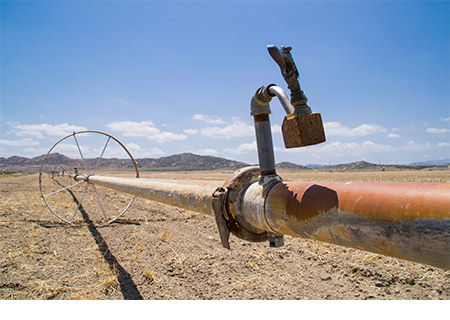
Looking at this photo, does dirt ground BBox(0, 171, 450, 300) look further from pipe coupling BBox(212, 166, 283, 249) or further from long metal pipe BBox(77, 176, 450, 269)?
long metal pipe BBox(77, 176, 450, 269)

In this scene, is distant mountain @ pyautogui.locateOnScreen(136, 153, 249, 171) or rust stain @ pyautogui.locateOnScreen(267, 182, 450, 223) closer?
rust stain @ pyautogui.locateOnScreen(267, 182, 450, 223)

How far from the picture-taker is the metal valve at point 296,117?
3.55 ft

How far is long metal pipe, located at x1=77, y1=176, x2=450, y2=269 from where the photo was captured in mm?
707

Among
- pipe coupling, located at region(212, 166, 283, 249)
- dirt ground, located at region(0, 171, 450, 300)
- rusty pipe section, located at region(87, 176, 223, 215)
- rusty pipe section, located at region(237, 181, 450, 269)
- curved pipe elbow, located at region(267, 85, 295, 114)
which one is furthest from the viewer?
dirt ground, located at region(0, 171, 450, 300)

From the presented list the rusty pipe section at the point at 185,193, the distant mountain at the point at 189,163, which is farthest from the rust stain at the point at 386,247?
the distant mountain at the point at 189,163

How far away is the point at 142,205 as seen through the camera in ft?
30.3

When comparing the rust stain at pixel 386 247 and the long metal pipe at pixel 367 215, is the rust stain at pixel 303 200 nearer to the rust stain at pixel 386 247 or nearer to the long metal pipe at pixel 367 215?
the long metal pipe at pixel 367 215

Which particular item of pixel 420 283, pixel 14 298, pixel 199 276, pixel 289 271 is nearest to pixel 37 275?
pixel 14 298

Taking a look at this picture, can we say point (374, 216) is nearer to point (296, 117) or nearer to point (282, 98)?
point (296, 117)

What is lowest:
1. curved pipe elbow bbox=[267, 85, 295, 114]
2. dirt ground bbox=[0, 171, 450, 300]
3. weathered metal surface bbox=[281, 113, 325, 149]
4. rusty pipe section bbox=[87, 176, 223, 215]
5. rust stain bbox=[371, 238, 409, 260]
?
dirt ground bbox=[0, 171, 450, 300]

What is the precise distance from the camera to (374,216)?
808mm

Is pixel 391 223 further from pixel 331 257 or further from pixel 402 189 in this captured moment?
Result: pixel 331 257

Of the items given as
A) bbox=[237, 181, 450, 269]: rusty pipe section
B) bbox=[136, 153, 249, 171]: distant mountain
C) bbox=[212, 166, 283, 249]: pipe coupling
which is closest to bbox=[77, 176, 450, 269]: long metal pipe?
bbox=[237, 181, 450, 269]: rusty pipe section

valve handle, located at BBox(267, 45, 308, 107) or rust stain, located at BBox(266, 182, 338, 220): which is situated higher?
valve handle, located at BBox(267, 45, 308, 107)
